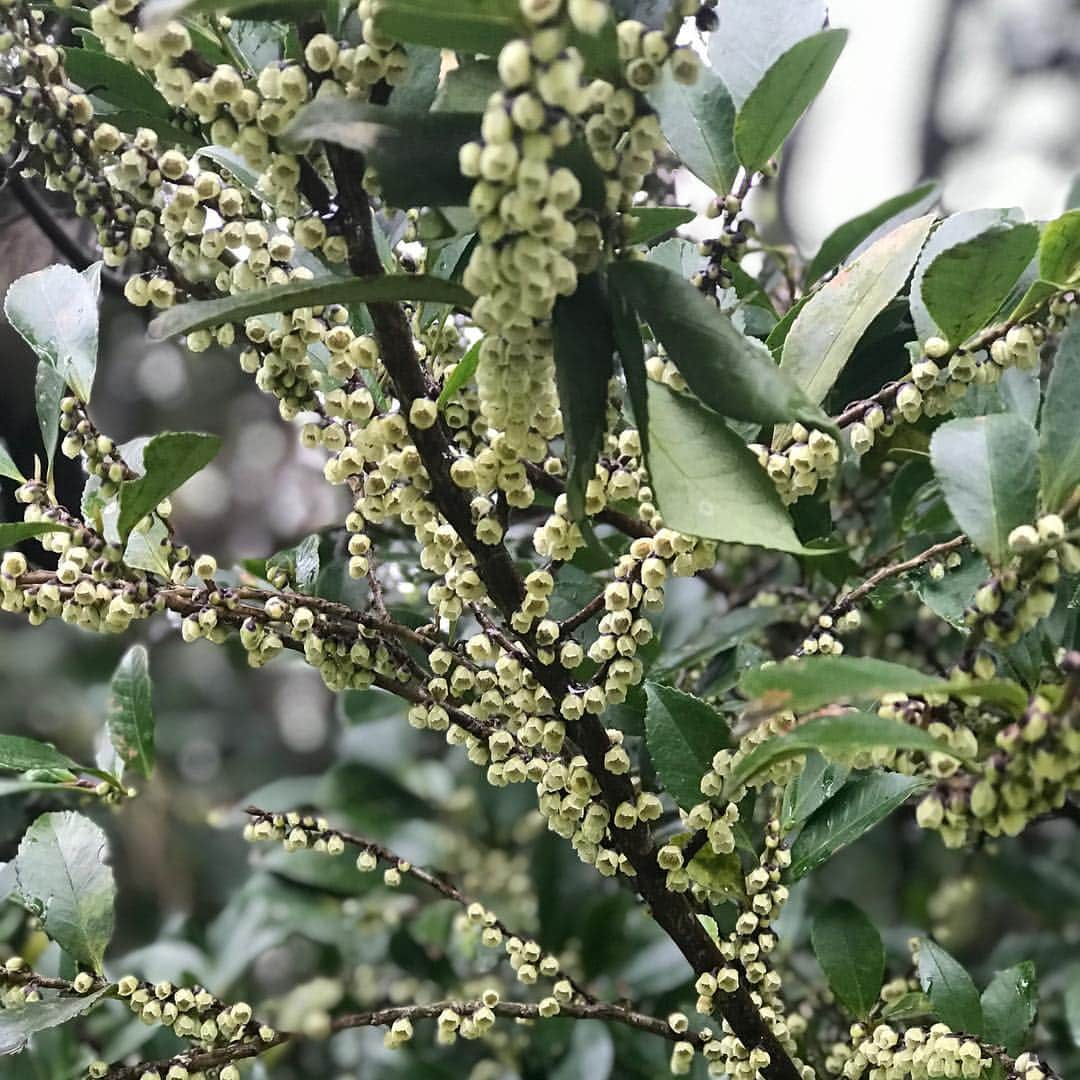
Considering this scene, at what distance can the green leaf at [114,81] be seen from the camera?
710mm

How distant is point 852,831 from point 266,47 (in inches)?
22.5

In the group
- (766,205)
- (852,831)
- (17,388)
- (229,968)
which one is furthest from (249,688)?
(852,831)

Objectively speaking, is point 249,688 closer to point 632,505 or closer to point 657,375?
point 632,505

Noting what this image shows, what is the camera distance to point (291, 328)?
0.57 m

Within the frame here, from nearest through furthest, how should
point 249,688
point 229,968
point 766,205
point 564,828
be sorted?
point 564,828
point 229,968
point 766,205
point 249,688

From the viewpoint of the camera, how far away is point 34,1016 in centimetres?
68

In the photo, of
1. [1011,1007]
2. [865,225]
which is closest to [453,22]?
[865,225]

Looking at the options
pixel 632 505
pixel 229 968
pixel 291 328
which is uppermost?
pixel 291 328

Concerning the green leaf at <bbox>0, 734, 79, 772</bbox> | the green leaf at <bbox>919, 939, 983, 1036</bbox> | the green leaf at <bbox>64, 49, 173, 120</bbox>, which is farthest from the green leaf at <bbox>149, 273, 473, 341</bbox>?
the green leaf at <bbox>919, 939, 983, 1036</bbox>

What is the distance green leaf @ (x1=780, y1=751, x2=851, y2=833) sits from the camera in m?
0.72

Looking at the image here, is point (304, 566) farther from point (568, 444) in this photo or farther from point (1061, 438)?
point (1061, 438)

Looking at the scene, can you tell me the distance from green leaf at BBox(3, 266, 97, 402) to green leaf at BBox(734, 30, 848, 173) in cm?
41

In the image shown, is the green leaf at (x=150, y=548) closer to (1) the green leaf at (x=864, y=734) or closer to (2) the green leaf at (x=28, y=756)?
(2) the green leaf at (x=28, y=756)

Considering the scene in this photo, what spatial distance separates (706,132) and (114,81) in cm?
38
